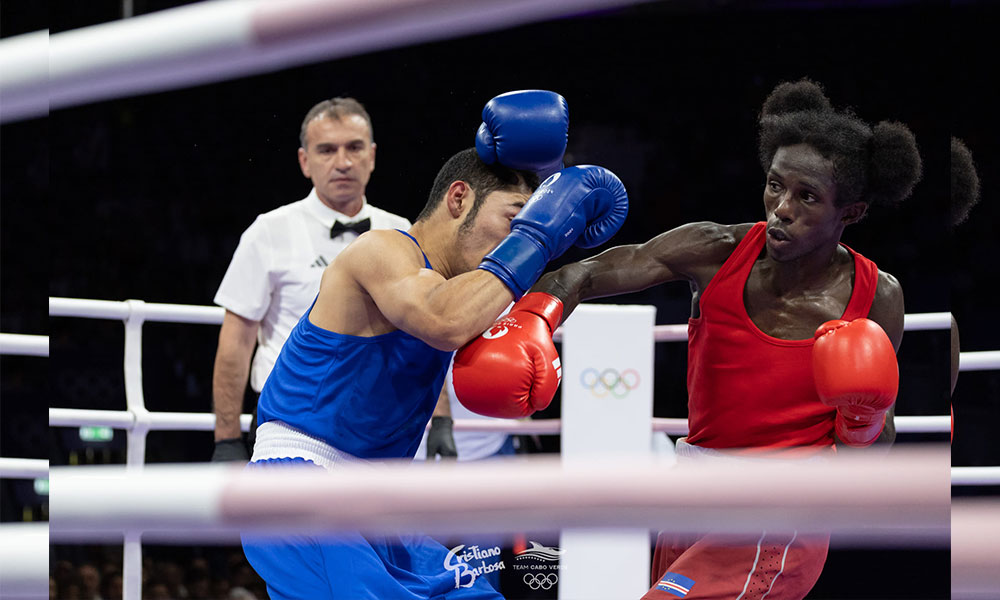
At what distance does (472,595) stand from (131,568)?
1320 mm

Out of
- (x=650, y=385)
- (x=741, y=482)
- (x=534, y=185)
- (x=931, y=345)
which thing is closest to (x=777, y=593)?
(x=534, y=185)

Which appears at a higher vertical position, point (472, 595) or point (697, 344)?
point (697, 344)

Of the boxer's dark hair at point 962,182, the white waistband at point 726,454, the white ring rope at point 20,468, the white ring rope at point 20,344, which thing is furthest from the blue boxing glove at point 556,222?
the white ring rope at point 20,468

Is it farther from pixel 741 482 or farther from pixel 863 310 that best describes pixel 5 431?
pixel 741 482

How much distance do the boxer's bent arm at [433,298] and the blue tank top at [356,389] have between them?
3.2 inches

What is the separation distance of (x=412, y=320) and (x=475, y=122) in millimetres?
2953

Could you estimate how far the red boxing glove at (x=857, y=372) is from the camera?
170 cm

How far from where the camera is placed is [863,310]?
196 cm

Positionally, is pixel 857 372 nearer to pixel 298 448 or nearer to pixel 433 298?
pixel 433 298

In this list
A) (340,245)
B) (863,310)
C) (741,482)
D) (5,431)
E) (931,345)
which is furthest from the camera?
(931,345)

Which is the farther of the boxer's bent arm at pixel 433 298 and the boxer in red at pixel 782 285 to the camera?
the boxer in red at pixel 782 285

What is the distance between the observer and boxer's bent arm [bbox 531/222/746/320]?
1.89m

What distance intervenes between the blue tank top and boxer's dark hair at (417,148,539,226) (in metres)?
0.13

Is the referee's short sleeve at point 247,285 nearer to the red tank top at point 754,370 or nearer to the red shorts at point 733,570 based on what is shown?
the red tank top at point 754,370
